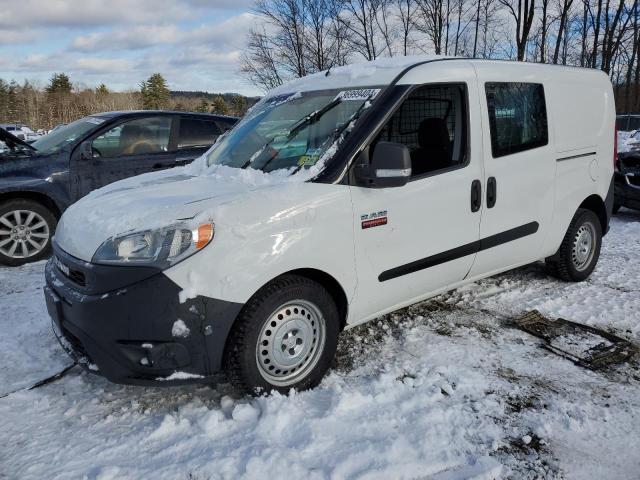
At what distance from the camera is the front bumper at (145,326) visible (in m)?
2.50

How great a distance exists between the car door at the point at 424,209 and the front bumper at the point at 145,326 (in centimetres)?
94

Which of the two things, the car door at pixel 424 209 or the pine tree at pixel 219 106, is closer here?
the car door at pixel 424 209

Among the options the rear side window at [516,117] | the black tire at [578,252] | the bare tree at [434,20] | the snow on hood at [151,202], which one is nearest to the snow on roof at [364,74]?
the rear side window at [516,117]

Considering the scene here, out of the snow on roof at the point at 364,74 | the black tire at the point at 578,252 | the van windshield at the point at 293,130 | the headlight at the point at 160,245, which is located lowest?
the black tire at the point at 578,252

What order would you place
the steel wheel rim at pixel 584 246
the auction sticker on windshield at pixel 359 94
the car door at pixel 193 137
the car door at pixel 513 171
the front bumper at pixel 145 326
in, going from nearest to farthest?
the front bumper at pixel 145 326, the auction sticker on windshield at pixel 359 94, the car door at pixel 513 171, the steel wheel rim at pixel 584 246, the car door at pixel 193 137

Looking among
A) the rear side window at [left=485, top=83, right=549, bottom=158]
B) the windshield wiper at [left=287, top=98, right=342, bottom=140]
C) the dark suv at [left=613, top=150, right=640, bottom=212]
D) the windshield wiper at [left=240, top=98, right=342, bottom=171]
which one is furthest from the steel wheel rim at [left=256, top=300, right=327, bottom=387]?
the dark suv at [left=613, top=150, right=640, bottom=212]

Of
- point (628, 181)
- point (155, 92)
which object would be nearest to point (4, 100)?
point (155, 92)

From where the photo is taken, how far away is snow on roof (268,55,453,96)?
339 centimetres

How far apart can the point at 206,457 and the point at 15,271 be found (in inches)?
164

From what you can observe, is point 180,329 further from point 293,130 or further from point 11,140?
point 11,140

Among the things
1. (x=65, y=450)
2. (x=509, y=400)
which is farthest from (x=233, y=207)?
(x=509, y=400)

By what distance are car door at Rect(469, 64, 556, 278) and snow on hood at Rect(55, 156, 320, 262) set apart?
5.04 feet

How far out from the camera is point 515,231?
4004 millimetres

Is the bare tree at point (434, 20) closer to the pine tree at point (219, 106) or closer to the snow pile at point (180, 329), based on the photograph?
the snow pile at point (180, 329)
